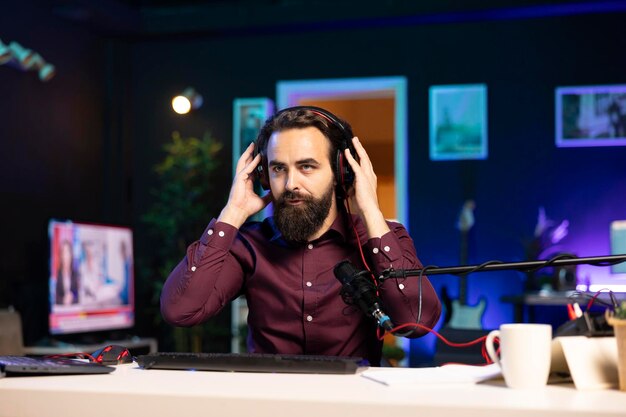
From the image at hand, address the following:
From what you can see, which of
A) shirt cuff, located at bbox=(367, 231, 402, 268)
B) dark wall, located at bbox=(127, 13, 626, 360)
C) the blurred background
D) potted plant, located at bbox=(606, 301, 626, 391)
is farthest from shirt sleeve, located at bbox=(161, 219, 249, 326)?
dark wall, located at bbox=(127, 13, 626, 360)

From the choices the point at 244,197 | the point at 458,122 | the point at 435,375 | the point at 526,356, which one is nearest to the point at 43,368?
the point at 435,375

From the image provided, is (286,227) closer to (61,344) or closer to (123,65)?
(61,344)

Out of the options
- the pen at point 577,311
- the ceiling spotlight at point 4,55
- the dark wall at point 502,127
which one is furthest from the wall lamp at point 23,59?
the pen at point 577,311

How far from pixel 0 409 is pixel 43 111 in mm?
4798

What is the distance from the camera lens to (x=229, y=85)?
6762 mm

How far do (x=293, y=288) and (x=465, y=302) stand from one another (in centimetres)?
391

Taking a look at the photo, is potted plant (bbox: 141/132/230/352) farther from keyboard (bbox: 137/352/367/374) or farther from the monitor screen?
keyboard (bbox: 137/352/367/374)

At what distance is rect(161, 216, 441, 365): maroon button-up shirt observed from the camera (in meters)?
2.14

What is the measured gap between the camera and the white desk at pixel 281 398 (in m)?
1.11

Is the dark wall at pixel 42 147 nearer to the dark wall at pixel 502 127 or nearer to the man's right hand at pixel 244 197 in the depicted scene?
the dark wall at pixel 502 127

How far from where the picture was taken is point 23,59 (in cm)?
534

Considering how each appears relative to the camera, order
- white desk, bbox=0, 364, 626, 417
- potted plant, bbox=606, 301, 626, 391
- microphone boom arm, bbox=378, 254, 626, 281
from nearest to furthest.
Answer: white desk, bbox=0, 364, 626, 417, potted plant, bbox=606, 301, 626, 391, microphone boom arm, bbox=378, 254, 626, 281

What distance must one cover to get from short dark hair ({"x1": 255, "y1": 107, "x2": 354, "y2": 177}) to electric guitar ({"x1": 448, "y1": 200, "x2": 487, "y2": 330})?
11.5ft

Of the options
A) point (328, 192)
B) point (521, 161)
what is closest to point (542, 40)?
point (521, 161)
